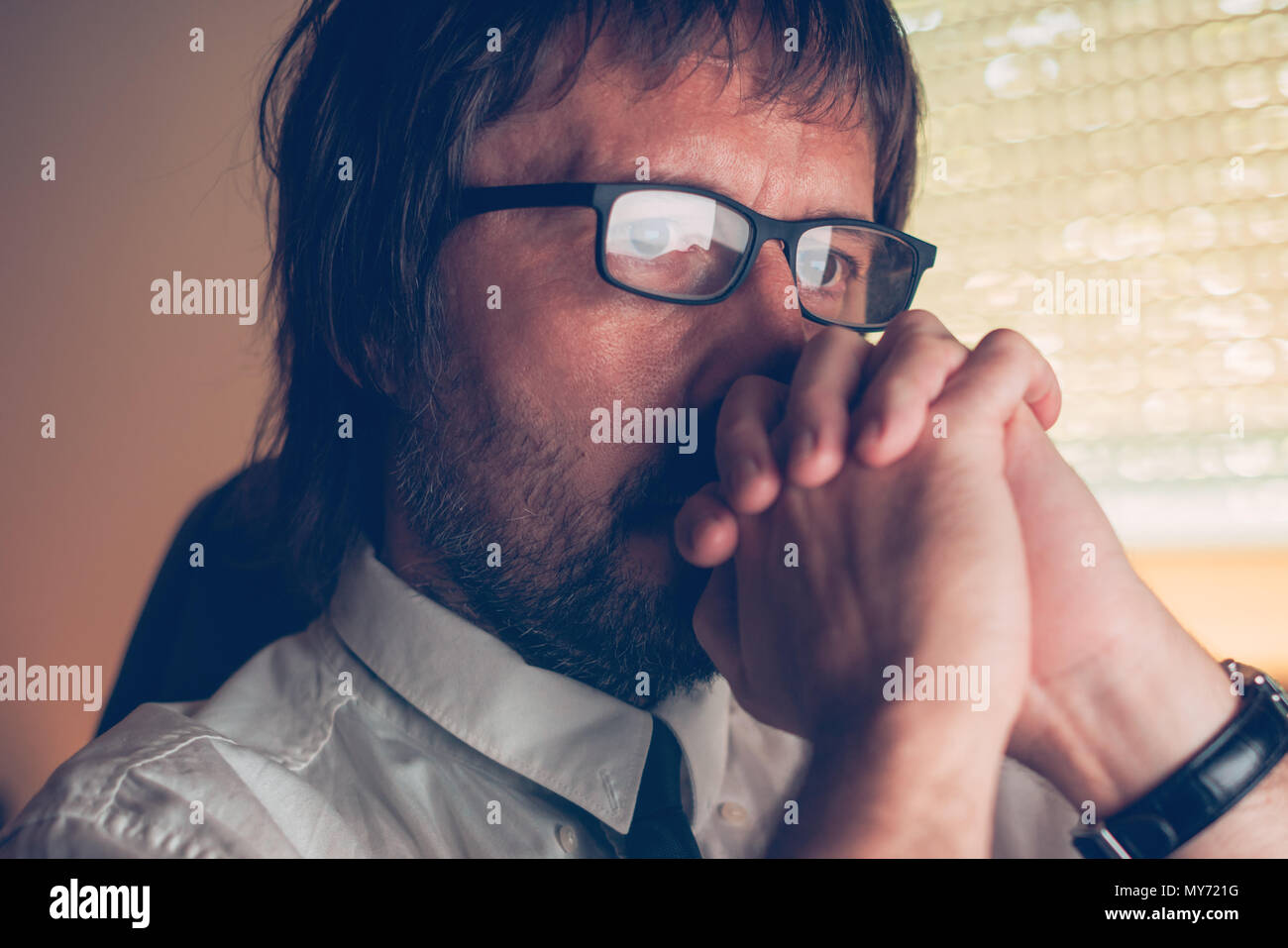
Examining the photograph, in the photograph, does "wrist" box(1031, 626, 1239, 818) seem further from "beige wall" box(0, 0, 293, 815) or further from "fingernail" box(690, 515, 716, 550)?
"beige wall" box(0, 0, 293, 815)

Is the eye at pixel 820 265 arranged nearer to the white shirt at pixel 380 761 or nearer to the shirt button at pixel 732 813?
the white shirt at pixel 380 761

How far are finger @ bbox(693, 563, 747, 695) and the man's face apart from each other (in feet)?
0.32

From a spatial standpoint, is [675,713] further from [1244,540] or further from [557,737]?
[1244,540]

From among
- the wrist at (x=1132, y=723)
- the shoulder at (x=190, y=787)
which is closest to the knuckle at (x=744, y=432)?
the wrist at (x=1132, y=723)

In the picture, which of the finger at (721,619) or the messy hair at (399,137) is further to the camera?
the messy hair at (399,137)

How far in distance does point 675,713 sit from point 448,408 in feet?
1.47

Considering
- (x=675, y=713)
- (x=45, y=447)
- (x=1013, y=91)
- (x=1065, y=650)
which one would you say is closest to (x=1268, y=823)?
(x=1065, y=650)

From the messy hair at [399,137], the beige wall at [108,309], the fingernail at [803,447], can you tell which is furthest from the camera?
the beige wall at [108,309]

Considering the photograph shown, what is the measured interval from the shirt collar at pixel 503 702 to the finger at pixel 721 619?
17 cm

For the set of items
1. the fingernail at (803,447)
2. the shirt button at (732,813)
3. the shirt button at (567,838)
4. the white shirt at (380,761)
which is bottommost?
the shirt button at (732,813)

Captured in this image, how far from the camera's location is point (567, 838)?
91cm

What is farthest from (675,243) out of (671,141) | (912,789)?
(912,789)

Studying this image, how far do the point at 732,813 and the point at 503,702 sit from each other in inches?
13.8

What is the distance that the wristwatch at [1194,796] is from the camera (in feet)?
2.41
